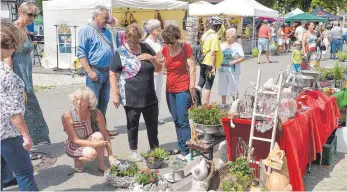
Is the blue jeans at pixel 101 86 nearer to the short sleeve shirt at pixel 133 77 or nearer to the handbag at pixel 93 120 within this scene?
the short sleeve shirt at pixel 133 77

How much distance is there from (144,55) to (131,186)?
1454 mm

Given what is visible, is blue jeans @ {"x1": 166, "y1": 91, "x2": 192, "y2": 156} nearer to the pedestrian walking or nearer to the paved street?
the paved street

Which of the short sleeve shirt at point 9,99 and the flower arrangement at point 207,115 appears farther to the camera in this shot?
the flower arrangement at point 207,115

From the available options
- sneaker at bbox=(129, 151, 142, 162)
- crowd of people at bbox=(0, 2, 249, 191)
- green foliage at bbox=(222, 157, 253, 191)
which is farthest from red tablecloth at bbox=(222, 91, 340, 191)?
sneaker at bbox=(129, 151, 142, 162)

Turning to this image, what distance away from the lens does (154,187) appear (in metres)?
3.91

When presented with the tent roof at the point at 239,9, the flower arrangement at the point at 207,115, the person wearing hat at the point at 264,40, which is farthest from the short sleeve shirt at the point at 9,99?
the tent roof at the point at 239,9

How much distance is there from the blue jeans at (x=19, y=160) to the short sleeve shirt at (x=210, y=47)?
13.4ft

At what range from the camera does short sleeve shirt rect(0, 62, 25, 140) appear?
3.09m

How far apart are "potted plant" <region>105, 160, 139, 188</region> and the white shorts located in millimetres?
3471

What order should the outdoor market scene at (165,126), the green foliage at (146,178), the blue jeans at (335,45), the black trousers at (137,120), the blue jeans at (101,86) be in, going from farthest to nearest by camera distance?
1. the blue jeans at (335,45)
2. the blue jeans at (101,86)
3. the black trousers at (137,120)
4. the green foliage at (146,178)
5. the outdoor market scene at (165,126)

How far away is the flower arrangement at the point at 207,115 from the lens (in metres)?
4.52

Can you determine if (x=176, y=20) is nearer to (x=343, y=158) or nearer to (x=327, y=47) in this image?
(x=327, y=47)

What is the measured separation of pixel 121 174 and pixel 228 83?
3.68 metres

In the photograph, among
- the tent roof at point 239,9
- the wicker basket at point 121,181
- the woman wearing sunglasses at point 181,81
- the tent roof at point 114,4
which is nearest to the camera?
the wicker basket at point 121,181
